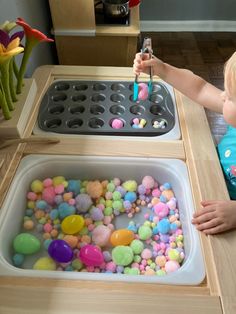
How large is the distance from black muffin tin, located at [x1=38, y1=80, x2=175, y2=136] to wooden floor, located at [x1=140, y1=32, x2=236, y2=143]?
1.31m

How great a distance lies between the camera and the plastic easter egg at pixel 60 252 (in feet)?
1.78

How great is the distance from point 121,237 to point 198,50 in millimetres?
2079

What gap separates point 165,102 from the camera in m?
0.81

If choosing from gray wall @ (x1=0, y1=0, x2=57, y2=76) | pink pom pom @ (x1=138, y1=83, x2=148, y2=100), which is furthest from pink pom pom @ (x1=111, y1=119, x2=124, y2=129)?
gray wall @ (x1=0, y1=0, x2=57, y2=76)

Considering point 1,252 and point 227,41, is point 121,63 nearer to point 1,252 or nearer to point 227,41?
point 1,252

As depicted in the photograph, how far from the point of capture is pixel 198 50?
7.77 feet

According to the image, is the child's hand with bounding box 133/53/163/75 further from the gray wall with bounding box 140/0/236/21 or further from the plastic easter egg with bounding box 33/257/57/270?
the gray wall with bounding box 140/0/236/21

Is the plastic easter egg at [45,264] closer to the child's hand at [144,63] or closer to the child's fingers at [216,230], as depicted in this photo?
the child's fingers at [216,230]

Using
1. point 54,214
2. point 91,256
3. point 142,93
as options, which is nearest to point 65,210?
point 54,214

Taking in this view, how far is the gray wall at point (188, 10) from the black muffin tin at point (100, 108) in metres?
1.87

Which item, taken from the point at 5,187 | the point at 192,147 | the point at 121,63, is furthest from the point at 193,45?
the point at 5,187

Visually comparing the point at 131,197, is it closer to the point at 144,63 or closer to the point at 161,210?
the point at 161,210

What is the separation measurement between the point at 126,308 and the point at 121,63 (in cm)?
101

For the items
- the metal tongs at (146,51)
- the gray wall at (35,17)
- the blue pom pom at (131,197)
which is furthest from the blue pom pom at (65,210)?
the gray wall at (35,17)
